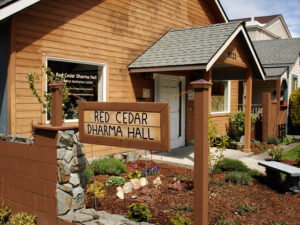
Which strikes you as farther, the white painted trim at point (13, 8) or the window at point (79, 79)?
the window at point (79, 79)

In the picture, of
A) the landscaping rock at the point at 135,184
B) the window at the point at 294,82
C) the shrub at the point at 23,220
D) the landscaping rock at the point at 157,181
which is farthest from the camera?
the window at the point at 294,82

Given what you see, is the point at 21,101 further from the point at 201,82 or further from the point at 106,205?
the point at 201,82

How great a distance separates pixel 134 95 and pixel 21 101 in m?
3.37

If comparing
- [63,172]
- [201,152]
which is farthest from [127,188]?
[201,152]

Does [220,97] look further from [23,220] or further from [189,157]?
[23,220]

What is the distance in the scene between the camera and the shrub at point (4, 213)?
4625mm

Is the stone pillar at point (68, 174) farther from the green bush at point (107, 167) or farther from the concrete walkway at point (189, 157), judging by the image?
the concrete walkway at point (189, 157)

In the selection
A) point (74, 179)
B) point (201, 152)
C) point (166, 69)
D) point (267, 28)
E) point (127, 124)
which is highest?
point (267, 28)

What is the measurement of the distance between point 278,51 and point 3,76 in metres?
15.0

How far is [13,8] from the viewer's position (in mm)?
5473

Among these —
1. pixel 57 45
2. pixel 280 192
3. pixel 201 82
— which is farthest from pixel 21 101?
pixel 280 192

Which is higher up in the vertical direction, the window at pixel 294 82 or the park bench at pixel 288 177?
the window at pixel 294 82

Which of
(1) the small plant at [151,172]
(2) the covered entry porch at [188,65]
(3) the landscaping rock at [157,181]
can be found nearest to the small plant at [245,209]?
(3) the landscaping rock at [157,181]

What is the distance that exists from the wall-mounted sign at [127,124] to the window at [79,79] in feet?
9.29
